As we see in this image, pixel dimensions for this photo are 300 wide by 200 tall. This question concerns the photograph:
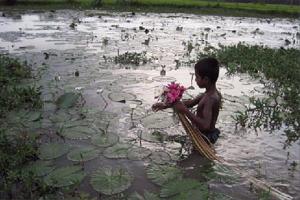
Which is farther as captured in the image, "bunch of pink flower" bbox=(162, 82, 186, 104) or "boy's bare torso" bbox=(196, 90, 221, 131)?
"boy's bare torso" bbox=(196, 90, 221, 131)

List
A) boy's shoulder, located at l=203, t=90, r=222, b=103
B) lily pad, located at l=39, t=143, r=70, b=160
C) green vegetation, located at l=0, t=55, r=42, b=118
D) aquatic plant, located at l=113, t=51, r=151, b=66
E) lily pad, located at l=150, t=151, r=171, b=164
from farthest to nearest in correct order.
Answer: aquatic plant, located at l=113, t=51, r=151, b=66 < green vegetation, located at l=0, t=55, r=42, b=118 < boy's shoulder, located at l=203, t=90, r=222, b=103 < lily pad, located at l=150, t=151, r=171, b=164 < lily pad, located at l=39, t=143, r=70, b=160

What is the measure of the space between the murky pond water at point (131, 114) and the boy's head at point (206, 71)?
2.95 feet

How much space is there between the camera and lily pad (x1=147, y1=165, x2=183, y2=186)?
13.9 ft

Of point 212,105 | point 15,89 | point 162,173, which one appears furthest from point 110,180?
point 15,89

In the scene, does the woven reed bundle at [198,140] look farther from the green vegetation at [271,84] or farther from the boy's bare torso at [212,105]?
the green vegetation at [271,84]

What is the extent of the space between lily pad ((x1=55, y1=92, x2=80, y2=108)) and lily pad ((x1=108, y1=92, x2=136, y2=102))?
25.8 inches

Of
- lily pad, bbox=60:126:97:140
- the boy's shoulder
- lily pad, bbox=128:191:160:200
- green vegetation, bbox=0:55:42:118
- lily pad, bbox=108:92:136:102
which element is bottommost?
lily pad, bbox=128:191:160:200

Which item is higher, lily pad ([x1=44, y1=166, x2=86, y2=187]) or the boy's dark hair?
the boy's dark hair

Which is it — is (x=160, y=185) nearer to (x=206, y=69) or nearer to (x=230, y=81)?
(x=206, y=69)

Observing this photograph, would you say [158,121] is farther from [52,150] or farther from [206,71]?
[52,150]

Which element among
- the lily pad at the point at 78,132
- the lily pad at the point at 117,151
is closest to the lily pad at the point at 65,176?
the lily pad at the point at 117,151

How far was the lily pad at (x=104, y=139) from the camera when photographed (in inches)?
198

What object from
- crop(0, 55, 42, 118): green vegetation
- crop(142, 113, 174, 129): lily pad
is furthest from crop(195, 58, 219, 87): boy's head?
crop(0, 55, 42, 118): green vegetation

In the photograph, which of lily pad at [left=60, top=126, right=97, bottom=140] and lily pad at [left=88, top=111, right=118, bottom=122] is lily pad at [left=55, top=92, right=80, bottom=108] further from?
lily pad at [left=60, top=126, right=97, bottom=140]
